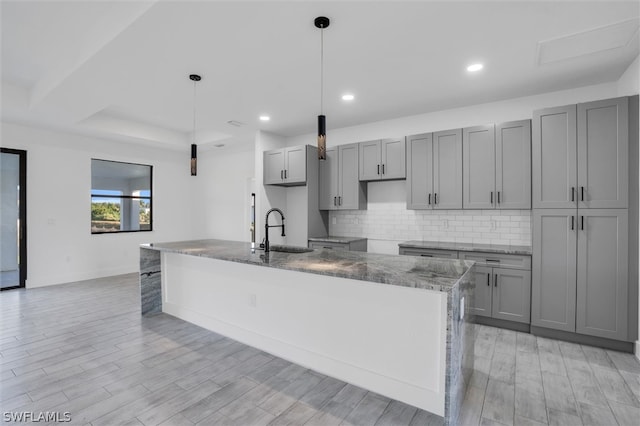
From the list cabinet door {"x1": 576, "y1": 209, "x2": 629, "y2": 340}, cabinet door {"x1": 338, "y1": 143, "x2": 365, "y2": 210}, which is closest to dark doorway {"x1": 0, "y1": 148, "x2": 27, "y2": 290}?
cabinet door {"x1": 338, "y1": 143, "x2": 365, "y2": 210}

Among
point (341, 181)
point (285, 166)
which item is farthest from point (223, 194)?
point (341, 181)

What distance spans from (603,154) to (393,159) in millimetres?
2265

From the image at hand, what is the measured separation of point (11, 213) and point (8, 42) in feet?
11.0

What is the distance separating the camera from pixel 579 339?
3.23m

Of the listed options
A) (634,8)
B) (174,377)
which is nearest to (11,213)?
(174,377)

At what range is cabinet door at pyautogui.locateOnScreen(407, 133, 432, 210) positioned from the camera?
4.29 meters

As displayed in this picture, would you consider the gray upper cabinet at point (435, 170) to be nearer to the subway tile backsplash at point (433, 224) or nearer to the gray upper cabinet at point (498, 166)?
the gray upper cabinet at point (498, 166)

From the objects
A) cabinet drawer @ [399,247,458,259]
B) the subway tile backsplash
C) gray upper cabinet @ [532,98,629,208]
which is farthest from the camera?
the subway tile backsplash

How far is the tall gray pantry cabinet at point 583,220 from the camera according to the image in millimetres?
3025

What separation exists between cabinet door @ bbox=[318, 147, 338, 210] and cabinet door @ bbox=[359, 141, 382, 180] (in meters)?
0.48

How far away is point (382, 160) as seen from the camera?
468 cm

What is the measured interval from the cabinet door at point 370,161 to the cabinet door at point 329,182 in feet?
1.58

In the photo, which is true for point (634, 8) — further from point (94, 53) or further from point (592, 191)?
point (94, 53)

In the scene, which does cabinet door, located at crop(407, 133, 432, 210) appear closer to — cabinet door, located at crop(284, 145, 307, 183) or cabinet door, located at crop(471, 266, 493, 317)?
cabinet door, located at crop(471, 266, 493, 317)
